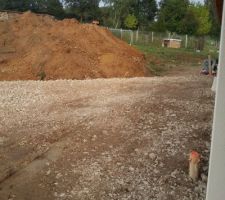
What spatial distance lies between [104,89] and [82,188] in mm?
6744

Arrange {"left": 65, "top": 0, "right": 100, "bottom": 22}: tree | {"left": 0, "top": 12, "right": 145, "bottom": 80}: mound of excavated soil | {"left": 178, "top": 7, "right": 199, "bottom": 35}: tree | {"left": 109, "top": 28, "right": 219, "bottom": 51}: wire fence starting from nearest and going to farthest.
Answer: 1. {"left": 0, "top": 12, "right": 145, "bottom": 80}: mound of excavated soil
2. {"left": 109, "top": 28, "right": 219, "bottom": 51}: wire fence
3. {"left": 178, "top": 7, "right": 199, "bottom": 35}: tree
4. {"left": 65, "top": 0, "right": 100, "bottom": 22}: tree

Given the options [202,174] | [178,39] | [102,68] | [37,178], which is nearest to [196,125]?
[202,174]

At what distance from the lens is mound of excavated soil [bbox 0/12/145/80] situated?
15.6 meters

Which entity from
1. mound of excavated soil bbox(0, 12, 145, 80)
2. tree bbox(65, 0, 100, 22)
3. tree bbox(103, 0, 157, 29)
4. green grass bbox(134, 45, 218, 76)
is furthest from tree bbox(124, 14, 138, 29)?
mound of excavated soil bbox(0, 12, 145, 80)

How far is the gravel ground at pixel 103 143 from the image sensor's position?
574cm

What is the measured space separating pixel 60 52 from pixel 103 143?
960cm

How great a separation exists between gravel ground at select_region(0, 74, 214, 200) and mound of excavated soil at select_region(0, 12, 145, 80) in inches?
149

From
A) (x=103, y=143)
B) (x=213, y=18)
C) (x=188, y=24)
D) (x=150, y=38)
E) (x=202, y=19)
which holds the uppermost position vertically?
(x=202, y=19)

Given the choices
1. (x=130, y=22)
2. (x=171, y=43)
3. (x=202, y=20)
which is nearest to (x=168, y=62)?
(x=171, y=43)

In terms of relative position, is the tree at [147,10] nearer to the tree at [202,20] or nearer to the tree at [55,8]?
the tree at [202,20]

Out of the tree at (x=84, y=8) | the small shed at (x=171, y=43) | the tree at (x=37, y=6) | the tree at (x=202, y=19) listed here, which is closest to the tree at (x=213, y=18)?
the tree at (x=202, y=19)

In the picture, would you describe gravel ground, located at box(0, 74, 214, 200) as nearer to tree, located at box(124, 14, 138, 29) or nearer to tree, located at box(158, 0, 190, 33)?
tree, located at box(158, 0, 190, 33)

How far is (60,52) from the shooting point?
1633cm

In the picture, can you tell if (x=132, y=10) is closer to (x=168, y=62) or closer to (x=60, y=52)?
(x=168, y=62)
